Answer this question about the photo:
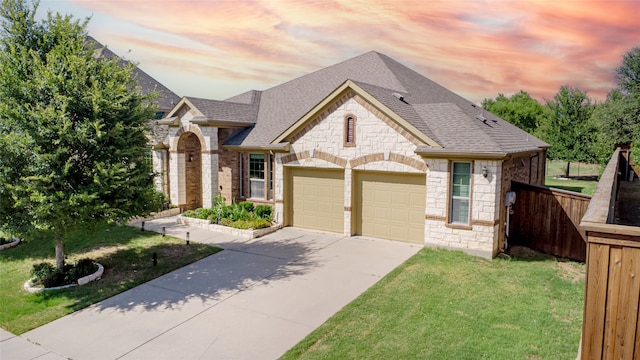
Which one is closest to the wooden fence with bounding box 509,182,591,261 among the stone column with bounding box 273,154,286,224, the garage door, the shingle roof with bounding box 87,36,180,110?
the garage door

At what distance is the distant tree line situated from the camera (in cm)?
3397

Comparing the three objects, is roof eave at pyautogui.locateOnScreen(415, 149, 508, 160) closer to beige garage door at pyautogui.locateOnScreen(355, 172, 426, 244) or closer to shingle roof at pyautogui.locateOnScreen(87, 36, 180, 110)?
beige garage door at pyautogui.locateOnScreen(355, 172, 426, 244)

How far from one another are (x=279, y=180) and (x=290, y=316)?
8.55m

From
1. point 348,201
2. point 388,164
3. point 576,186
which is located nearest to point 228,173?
point 348,201

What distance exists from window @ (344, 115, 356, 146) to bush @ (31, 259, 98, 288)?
913 centimetres

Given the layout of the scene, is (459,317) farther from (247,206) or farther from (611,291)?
(247,206)

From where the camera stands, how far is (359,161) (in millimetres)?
14898

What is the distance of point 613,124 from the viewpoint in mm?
34312

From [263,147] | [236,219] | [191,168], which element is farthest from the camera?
[191,168]

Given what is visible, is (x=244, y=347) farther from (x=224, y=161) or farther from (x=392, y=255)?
(x=224, y=161)

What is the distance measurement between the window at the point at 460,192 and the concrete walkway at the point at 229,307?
190 cm

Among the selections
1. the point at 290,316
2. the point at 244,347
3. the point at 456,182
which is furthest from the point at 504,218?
the point at 244,347

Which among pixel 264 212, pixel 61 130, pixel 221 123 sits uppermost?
pixel 221 123

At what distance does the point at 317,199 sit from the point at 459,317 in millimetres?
8624
